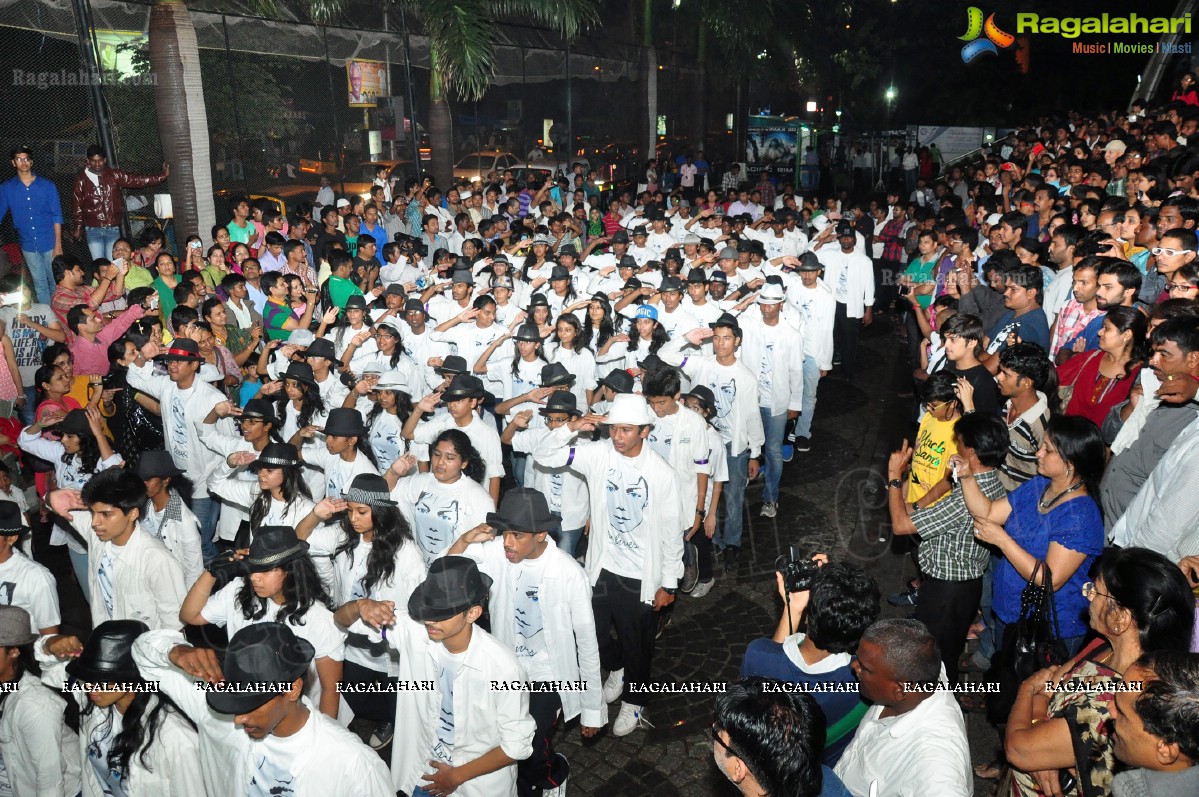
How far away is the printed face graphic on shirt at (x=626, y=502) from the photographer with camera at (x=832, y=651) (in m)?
1.70

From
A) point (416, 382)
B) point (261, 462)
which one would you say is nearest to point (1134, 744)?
Answer: point (261, 462)

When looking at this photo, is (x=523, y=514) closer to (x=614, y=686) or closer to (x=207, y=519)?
(x=614, y=686)

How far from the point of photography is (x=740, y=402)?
7277mm

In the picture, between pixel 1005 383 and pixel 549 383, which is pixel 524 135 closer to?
pixel 549 383

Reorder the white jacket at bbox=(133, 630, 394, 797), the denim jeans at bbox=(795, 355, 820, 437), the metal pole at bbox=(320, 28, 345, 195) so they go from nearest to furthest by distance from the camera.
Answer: the white jacket at bbox=(133, 630, 394, 797)
the denim jeans at bbox=(795, 355, 820, 437)
the metal pole at bbox=(320, 28, 345, 195)

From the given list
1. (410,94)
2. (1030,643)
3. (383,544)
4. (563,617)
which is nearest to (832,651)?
(1030,643)

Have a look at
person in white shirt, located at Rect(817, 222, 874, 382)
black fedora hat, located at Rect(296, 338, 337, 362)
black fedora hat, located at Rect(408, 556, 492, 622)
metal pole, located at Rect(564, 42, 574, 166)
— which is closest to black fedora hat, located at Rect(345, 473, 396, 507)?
black fedora hat, located at Rect(408, 556, 492, 622)

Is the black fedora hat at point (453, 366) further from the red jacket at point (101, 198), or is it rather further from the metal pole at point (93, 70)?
the metal pole at point (93, 70)

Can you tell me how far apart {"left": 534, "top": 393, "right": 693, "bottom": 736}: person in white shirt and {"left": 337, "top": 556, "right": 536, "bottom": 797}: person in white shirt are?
156 cm

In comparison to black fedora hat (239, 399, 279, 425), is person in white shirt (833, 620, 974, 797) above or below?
below

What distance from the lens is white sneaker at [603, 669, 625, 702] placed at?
5773 mm

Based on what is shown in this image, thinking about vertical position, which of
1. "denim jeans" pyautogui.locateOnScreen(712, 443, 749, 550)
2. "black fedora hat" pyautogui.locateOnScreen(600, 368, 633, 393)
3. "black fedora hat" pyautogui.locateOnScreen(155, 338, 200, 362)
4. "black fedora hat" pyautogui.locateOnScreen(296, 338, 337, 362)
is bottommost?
"denim jeans" pyautogui.locateOnScreen(712, 443, 749, 550)

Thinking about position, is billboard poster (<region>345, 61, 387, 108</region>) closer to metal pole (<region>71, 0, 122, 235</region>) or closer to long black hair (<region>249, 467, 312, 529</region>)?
metal pole (<region>71, 0, 122, 235</region>)

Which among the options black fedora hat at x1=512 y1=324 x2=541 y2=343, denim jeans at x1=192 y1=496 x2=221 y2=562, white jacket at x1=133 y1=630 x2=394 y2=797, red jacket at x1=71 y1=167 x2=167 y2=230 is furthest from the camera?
red jacket at x1=71 y1=167 x2=167 y2=230
